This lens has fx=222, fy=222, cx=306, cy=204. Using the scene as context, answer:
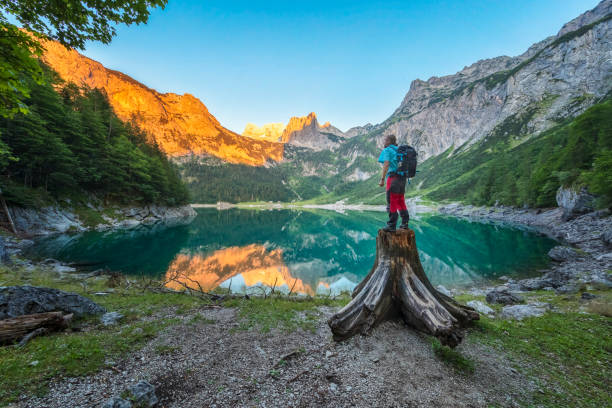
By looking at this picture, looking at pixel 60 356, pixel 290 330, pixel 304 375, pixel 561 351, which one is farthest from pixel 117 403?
pixel 561 351

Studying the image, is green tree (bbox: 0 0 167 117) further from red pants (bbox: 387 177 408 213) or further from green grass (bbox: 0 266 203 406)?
red pants (bbox: 387 177 408 213)

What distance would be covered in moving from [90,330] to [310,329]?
21.1ft

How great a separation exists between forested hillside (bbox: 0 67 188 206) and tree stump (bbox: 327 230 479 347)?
889 inches

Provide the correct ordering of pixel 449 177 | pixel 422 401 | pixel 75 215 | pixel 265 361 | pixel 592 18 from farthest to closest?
pixel 592 18 → pixel 449 177 → pixel 75 215 → pixel 265 361 → pixel 422 401

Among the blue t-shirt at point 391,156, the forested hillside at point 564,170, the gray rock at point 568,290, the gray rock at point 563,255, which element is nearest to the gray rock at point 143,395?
the blue t-shirt at point 391,156

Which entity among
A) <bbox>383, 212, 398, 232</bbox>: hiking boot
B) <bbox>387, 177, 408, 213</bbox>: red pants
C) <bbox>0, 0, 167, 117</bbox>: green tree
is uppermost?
<bbox>0, 0, 167, 117</bbox>: green tree

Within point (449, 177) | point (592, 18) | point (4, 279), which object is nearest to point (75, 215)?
point (4, 279)

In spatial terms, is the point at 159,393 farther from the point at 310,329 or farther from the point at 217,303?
the point at 217,303

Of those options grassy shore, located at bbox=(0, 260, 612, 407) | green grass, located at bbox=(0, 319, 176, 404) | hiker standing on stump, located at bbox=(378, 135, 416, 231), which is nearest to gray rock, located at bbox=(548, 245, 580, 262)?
grassy shore, located at bbox=(0, 260, 612, 407)

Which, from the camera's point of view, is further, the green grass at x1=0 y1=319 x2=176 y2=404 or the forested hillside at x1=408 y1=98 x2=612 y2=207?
the forested hillside at x1=408 y1=98 x2=612 y2=207

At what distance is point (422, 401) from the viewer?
3906mm

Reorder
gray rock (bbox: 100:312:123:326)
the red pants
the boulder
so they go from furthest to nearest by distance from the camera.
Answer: the boulder < the red pants < gray rock (bbox: 100:312:123:326)

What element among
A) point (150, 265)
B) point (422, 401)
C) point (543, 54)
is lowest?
point (150, 265)

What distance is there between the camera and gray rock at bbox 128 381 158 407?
3.73 metres
